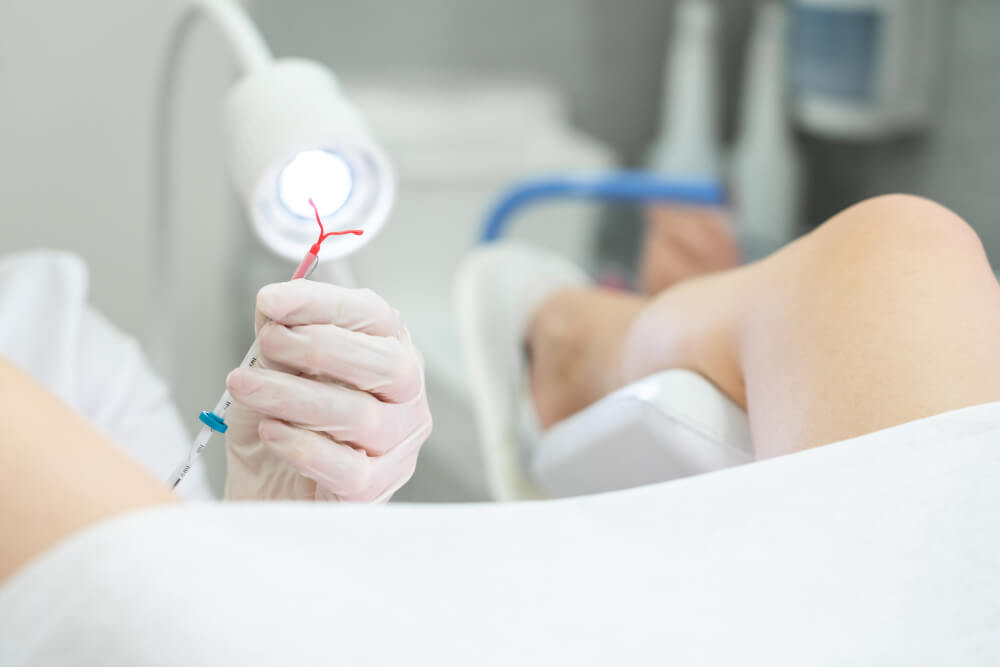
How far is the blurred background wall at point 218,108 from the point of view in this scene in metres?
0.97

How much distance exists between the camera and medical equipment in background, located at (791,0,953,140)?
A: 1901mm

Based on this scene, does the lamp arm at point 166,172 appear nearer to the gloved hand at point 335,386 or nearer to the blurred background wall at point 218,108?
the blurred background wall at point 218,108

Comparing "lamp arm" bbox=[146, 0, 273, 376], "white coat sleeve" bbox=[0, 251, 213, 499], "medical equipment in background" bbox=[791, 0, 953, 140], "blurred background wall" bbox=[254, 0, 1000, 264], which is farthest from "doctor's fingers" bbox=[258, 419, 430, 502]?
"medical equipment in background" bbox=[791, 0, 953, 140]

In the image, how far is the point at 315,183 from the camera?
1.98ft

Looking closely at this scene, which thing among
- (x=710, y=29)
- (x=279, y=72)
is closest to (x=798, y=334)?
(x=279, y=72)

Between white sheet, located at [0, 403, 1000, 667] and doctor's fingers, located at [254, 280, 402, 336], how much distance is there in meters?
0.14

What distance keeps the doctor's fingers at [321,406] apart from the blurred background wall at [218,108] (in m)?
0.43

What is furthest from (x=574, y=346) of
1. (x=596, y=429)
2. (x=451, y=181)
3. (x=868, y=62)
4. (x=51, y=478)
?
(x=868, y=62)

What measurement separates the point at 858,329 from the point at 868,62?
1.72m

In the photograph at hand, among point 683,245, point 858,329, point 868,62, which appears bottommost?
point 683,245

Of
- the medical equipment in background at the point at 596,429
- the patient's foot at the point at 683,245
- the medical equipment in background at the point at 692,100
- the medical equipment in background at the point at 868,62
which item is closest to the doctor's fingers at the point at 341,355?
the medical equipment in background at the point at 596,429

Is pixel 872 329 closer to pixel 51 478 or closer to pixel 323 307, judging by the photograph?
pixel 323 307

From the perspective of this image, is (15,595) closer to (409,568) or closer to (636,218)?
(409,568)

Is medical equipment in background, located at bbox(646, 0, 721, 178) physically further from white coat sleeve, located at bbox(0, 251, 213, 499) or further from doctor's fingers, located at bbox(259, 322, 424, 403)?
doctor's fingers, located at bbox(259, 322, 424, 403)
